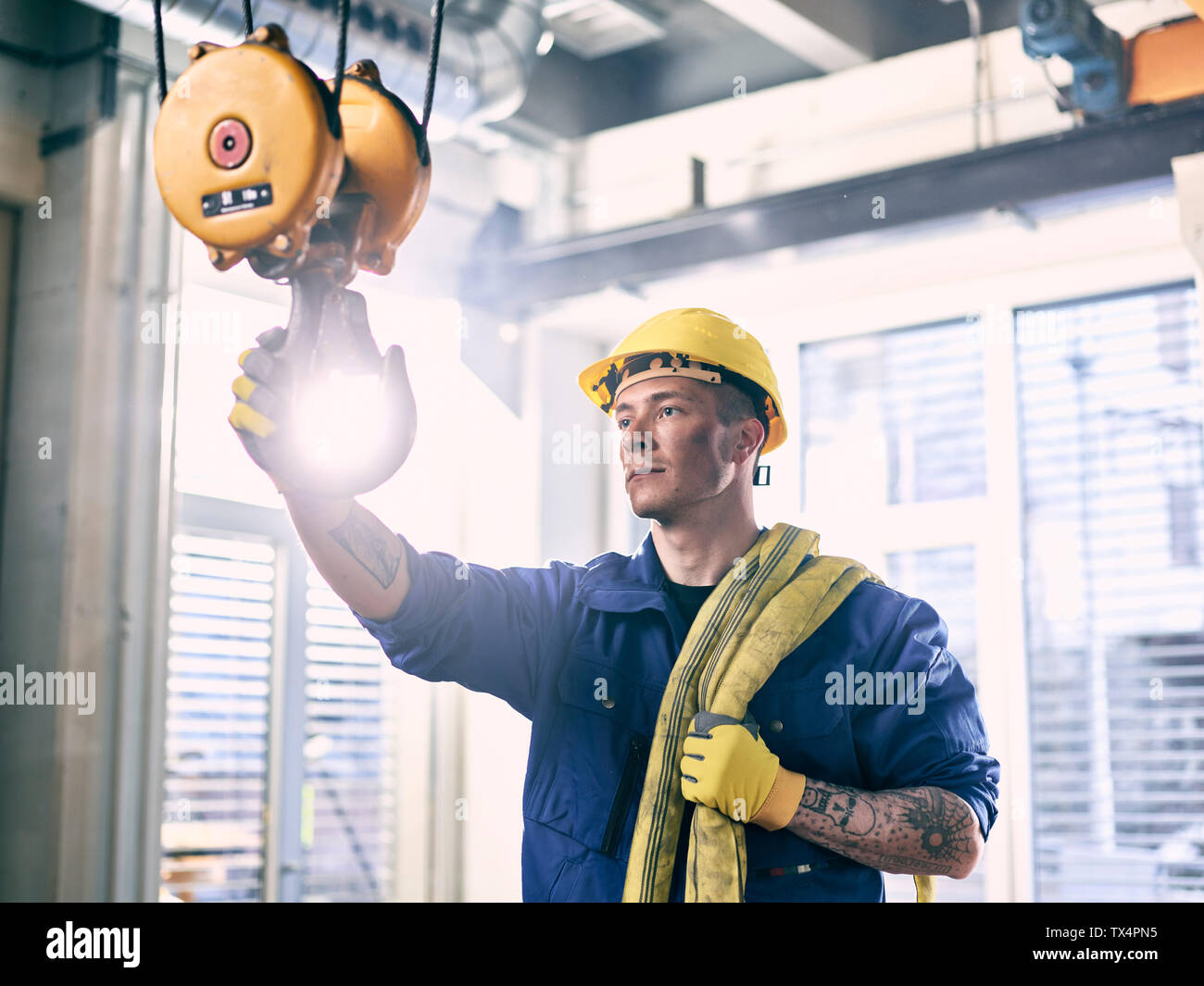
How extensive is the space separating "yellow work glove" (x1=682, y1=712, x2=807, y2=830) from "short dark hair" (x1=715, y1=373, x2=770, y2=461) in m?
0.59

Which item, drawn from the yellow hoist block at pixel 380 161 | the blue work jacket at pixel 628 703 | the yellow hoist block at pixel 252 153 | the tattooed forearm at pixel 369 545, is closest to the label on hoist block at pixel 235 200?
the yellow hoist block at pixel 252 153

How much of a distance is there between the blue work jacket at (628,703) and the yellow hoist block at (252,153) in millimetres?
634

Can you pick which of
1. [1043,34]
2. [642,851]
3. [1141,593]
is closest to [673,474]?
[642,851]

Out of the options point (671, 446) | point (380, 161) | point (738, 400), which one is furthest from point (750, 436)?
point (380, 161)

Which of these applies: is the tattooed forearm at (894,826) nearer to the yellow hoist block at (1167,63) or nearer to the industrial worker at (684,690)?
the industrial worker at (684,690)

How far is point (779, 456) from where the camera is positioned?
17.6ft

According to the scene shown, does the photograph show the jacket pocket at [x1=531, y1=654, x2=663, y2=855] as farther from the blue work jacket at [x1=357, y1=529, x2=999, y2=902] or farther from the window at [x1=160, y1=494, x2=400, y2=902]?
the window at [x1=160, y1=494, x2=400, y2=902]

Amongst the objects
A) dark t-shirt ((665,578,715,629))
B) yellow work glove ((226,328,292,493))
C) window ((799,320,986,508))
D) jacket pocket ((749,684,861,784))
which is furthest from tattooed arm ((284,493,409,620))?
window ((799,320,986,508))

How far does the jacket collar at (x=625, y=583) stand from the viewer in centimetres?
221

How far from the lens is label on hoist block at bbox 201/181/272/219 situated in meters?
1.48

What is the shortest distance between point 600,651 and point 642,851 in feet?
1.08

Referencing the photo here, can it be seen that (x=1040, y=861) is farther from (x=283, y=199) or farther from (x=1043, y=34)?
(x=283, y=199)

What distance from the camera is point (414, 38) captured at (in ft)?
12.5

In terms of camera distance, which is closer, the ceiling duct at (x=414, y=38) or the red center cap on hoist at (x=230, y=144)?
the red center cap on hoist at (x=230, y=144)
